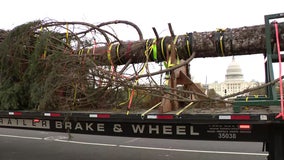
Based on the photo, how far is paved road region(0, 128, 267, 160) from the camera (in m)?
7.84

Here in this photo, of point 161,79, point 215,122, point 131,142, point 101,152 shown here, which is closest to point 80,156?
point 101,152

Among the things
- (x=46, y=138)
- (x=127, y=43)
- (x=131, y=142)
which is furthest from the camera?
(x=46, y=138)

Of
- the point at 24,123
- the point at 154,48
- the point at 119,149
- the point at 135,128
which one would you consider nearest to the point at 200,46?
the point at 154,48

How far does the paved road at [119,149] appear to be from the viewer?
25.7ft

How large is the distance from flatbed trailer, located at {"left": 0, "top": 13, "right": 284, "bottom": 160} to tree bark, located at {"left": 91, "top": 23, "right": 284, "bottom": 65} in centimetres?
33

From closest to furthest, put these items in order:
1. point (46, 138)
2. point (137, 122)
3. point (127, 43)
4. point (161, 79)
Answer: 1. point (137, 122)
2. point (161, 79)
3. point (127, 43)
4. point (46, 138)

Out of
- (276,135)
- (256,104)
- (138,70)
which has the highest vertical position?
(138,70)

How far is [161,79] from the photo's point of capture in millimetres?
5668

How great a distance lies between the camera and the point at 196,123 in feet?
15.6

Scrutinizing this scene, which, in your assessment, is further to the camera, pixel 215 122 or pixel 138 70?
pixel 138 70

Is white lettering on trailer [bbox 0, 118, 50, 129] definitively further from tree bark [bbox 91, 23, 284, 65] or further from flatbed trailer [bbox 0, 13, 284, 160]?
tree bark [bbox 91, 23, 284, 65]

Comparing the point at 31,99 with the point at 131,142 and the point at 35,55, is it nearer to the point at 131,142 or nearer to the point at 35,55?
the point at 35,55

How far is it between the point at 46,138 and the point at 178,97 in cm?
663

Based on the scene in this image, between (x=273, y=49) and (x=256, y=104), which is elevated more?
(x=273, y=49)
